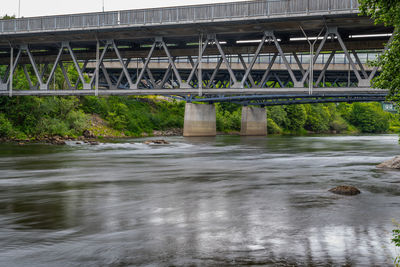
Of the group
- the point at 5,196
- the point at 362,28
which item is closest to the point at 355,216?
the point at 5,196

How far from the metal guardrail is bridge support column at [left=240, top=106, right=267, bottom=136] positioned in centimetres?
5302

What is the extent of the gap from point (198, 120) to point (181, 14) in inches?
1636

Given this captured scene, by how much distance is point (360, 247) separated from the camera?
29.7ft

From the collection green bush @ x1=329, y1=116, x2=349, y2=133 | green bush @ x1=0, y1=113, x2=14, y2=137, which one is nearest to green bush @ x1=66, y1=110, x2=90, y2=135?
green bush @ x1=0, y1=113, x2=14, y2=137

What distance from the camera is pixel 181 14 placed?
3803cm

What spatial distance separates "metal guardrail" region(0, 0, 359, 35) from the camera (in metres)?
34.2

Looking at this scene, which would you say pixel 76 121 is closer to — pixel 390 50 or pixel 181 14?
pixel 181 14

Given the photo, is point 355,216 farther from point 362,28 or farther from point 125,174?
point 362,28

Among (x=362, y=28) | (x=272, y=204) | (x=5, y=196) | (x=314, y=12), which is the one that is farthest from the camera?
(x=362, y=28)

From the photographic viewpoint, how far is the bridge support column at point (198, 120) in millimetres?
77312

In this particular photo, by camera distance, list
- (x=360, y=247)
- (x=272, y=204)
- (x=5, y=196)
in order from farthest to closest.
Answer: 1. (x=5, y=196)
2. (x=272, y=204)
3. (x=360, y=247)

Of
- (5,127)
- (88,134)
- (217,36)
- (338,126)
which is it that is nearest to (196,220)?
(217,36)

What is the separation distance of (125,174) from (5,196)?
309 inches

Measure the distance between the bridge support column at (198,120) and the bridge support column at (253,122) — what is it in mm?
12022
